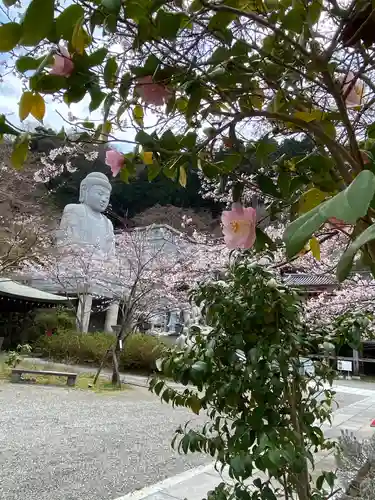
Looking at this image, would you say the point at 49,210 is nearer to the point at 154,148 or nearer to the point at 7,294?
the point at 7,294

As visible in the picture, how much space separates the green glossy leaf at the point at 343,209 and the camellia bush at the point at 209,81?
111 millimetres

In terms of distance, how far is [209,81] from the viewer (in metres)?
0.69

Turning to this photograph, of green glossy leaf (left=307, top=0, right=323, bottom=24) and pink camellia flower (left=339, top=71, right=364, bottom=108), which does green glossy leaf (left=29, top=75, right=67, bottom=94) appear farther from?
pink camellia flower (left=339, top=71, right=364, bottom=108)

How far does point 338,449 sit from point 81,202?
1398 centimetres

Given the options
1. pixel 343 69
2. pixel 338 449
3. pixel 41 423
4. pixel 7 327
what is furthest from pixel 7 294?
pixel 343 69

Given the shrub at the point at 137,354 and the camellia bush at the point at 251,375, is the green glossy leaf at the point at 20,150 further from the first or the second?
the shrub at the point at 137,354

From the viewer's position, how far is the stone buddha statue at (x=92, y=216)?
43.9 feet

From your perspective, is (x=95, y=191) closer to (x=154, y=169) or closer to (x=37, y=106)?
(x=154, y=169)

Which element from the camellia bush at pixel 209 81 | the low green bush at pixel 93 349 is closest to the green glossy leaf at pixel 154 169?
the camellia bush at pixel 209 81

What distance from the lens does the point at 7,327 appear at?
1159cm

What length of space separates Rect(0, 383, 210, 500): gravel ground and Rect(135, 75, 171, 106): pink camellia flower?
252 cm

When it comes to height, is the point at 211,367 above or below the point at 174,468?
above

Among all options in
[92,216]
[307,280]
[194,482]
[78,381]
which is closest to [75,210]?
[92,216]

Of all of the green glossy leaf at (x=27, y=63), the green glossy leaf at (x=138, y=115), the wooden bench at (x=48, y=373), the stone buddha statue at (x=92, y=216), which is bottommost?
the wooden bench at (x=48, y=373)
